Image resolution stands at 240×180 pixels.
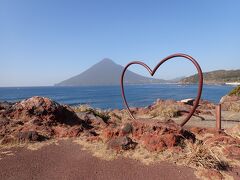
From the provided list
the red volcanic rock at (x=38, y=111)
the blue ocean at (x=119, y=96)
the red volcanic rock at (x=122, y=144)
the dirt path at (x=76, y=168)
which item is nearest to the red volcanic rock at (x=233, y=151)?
the dirt path at (x=76, y=168)

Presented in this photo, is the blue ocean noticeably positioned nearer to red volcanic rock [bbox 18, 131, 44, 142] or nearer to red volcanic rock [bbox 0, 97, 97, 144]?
red volcanic rock [bbox 0, 97, 97, 144]

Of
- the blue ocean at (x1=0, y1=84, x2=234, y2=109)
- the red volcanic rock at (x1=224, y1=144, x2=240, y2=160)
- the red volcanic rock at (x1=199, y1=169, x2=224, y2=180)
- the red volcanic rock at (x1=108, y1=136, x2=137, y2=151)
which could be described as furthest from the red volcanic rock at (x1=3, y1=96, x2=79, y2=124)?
the blue ocean at (x1=0, y1=84, x2=234, y2=109)

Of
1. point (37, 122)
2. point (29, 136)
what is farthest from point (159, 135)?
point (37, 122)

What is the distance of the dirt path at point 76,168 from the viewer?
4590mm

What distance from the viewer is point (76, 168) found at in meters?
4.95

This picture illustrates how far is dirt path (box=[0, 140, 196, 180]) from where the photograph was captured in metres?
4.59

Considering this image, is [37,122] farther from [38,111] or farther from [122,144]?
[122,144]

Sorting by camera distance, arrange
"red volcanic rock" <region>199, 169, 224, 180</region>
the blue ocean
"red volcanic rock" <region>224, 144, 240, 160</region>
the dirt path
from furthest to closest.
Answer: the blue ocean
"red volcanic rock" <region>224, 144, 240, 160</region>
the dirt path
"red volcanic rock" <region>199, 169, 224, 180</region>

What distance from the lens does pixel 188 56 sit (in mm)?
7066

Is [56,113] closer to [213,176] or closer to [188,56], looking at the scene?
[188,56]

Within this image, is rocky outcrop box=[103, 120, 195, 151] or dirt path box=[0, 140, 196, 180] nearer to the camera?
dirt path box=[0, 140, 196, 180]

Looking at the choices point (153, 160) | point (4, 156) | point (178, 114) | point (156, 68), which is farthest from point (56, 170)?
point (178, 114)

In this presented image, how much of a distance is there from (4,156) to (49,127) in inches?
87.0

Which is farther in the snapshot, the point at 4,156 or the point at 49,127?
the point at 49,127
